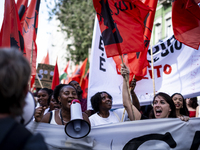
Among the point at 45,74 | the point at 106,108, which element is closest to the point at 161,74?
the point at 106,108

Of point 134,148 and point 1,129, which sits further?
point 134,148

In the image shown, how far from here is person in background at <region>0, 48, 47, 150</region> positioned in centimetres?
108

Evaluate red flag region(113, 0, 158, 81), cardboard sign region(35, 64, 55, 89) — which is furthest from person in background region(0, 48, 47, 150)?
cardboard sign region(35, 64, 55, 89)

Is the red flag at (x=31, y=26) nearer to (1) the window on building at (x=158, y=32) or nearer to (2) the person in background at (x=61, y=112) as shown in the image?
(2) the person in background at (x=61, y=112)

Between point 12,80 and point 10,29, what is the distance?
2.88 meters

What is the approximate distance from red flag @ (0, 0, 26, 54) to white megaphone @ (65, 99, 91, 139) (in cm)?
169

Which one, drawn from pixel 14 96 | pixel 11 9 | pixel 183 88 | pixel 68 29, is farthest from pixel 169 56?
pixel 68 29

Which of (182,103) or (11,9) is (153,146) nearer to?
(182,103)

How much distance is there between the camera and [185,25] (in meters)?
4.42

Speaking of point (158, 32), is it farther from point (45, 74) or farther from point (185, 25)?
point (185, 25)

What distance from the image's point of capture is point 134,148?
120 inches

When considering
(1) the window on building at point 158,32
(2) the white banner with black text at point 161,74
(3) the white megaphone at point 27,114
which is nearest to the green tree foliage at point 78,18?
(1) the window on building at point 158,32

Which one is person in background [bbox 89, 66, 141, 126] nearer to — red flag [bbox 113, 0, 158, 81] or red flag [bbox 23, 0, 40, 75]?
Result: red flag [bbox 113, 0, 158, 81]

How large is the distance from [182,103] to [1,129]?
364 cm
